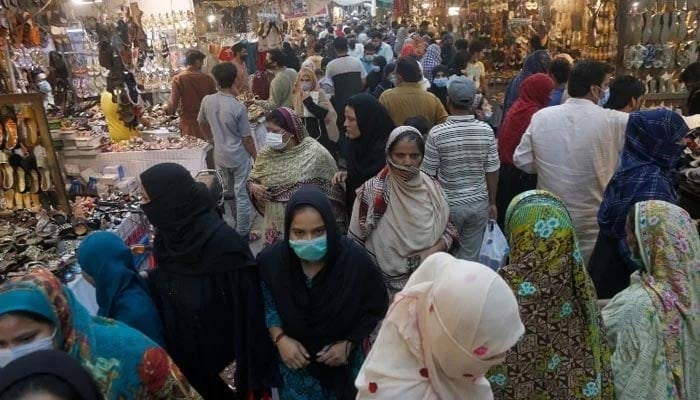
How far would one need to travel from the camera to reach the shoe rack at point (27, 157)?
12.2ft

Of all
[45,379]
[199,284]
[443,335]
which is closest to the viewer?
[45,379]

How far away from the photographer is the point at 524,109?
171 inches

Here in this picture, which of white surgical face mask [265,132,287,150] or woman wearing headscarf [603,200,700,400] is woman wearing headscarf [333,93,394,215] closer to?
white surgical face mask [265,132,287,150]

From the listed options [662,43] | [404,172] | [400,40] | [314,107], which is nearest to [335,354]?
[404,172]

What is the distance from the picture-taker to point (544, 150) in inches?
133

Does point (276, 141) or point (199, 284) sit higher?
point (276, 141)

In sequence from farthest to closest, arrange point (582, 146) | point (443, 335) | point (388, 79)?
point (388, 79) < point (582, 146) < point (443, 335)

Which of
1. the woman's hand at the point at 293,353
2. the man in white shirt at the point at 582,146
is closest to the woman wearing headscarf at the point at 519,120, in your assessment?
the man in white shirt at the point at 582,146

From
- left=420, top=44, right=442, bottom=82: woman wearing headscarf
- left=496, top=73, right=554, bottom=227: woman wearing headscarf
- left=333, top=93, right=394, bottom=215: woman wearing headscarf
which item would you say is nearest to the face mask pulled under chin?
left=333, top=93, right=394, bottom=215: woman wearing headscarf

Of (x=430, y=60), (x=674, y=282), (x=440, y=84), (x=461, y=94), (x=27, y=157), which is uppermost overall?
(x=461, y=94)

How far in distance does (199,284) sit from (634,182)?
224 centimetres

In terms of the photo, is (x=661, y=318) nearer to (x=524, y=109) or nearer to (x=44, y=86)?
(x=524, y=109)

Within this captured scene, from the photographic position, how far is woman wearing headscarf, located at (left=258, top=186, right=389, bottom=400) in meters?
2.15

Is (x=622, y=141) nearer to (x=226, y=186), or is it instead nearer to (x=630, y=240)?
(x=630, y=240)
